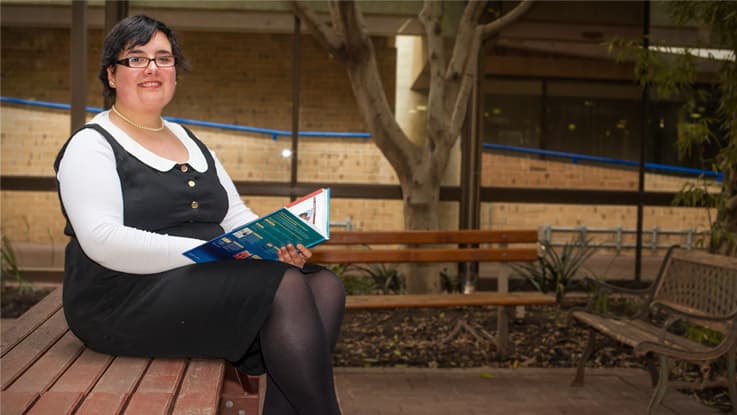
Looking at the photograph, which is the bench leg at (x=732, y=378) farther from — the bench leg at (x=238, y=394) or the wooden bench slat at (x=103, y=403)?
the wooden bench slat at (x=103, y=403)

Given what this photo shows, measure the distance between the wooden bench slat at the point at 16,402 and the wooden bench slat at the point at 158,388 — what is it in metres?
0.22

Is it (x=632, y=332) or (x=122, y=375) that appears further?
(x=632, y=332)

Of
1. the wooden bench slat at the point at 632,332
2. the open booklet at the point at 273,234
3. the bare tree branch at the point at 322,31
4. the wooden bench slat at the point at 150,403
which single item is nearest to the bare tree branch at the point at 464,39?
the bare tree branch at the point at 322,31

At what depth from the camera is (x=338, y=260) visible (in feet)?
17.7

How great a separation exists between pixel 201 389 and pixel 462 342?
417 cm

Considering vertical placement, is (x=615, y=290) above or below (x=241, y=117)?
below

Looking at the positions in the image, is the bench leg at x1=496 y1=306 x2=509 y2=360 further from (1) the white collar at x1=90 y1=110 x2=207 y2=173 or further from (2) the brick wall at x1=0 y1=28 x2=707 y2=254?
(1) the white collar at x1=90 y1=110 x2=207 y2=173

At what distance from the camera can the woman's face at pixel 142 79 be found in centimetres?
257

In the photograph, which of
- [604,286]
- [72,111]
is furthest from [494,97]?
[72,111]

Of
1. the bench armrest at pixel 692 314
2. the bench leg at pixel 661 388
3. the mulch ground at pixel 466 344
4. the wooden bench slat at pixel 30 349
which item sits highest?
the wooden bench slat at pixel 30 349

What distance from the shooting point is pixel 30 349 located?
2.30 meters

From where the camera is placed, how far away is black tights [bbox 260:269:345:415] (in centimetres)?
218

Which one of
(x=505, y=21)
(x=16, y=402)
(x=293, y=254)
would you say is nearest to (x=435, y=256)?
(x=505, y=21)

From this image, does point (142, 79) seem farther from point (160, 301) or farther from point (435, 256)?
point (435, 256)
